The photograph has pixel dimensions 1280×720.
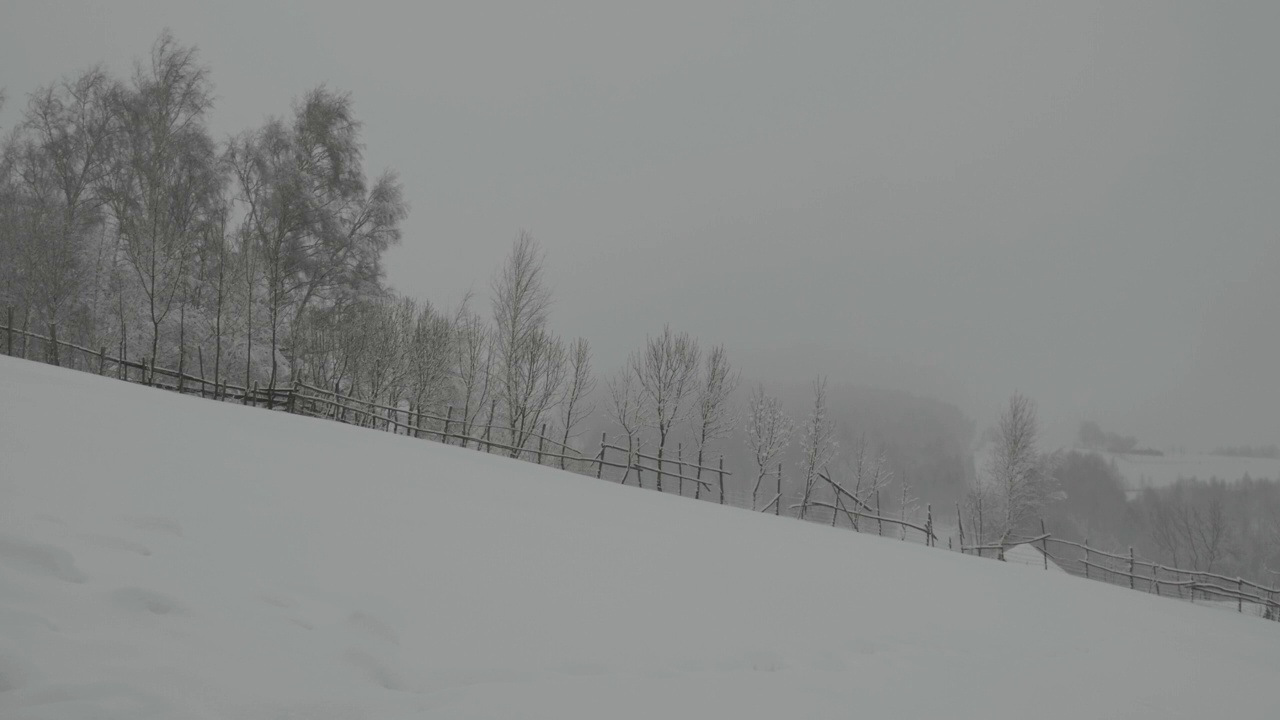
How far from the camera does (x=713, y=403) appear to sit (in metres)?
24.4

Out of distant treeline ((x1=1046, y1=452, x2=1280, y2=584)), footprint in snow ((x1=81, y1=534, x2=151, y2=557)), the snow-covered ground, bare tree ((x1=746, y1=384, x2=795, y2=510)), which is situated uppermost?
bare tree ((x1=746, y1=384, x2=795, y2=510))

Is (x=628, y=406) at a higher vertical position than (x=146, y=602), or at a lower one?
higher

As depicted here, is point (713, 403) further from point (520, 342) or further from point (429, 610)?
point (429, 610)

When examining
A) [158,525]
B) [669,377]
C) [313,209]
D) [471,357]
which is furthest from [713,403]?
[158,525]

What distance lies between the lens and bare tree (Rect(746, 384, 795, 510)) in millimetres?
26812

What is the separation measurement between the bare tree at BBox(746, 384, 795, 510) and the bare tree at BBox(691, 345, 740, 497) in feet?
9.74

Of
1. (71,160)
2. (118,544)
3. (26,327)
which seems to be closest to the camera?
(118,544)

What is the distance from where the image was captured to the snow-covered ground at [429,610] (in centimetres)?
217

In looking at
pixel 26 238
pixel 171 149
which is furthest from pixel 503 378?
pixel 26 238

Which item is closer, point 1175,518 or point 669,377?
point 669,377

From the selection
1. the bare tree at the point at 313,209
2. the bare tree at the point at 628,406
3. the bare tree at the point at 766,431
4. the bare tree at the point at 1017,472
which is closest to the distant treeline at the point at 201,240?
the bare tree at the point at 313,209

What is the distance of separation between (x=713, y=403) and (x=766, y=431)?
14.6 feet

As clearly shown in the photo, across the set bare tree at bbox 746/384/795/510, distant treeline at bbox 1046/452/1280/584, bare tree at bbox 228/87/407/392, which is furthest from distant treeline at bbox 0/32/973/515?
distant treeline at bbox 1046/452/1280/584

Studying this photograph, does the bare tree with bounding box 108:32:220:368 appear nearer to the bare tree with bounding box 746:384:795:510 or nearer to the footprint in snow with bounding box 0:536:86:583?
the footprint in snow with bounding box 0:536:86:583
